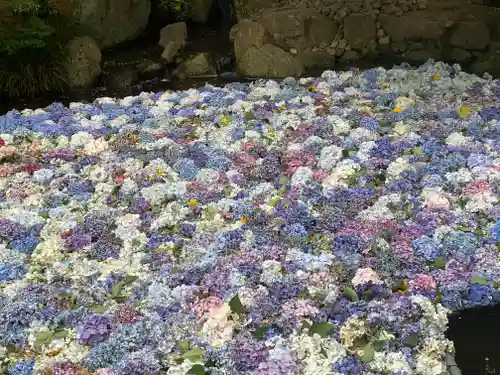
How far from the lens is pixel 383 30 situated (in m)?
10.5

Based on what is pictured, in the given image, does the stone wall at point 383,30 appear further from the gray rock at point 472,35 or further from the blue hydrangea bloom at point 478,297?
the blue hydrangea bloom at point 478,297

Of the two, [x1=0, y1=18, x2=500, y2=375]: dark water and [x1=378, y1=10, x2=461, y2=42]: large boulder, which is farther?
[x1=378, y1=10, x2=461, y2=42]: large boulder

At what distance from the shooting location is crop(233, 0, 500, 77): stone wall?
9758mm

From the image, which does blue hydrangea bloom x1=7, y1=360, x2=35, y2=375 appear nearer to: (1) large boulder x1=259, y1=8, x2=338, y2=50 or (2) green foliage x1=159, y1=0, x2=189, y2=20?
(1) large boulder x1=259, y1=8, x2=338, y2=50

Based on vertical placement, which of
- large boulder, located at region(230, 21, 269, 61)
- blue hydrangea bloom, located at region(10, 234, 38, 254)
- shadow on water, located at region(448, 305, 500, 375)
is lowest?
large boulder, located at region(230, 21, 269, 61)

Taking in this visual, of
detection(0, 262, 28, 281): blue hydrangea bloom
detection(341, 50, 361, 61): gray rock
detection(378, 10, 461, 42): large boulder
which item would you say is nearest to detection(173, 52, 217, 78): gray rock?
detection(341, 50, 361, 61): gray rock

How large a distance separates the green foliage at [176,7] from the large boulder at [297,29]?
246 centimetres

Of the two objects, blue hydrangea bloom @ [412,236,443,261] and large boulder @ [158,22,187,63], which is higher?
blue hydrangea bloom @ [412,236,443,261]

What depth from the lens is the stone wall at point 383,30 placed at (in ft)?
32.0

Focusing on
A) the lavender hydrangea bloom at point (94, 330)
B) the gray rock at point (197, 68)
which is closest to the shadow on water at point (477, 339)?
the lavender hydrangea bloom at point (94, 330)

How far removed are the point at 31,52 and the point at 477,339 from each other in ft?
26.2

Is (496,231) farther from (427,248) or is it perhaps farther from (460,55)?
(460,55)

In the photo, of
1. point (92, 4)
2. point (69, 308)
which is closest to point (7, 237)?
point (69, 308)

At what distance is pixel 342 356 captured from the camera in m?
3.33
